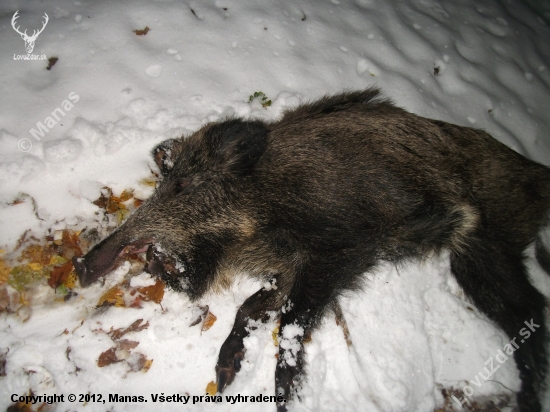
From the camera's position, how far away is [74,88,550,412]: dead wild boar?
2.12 metres

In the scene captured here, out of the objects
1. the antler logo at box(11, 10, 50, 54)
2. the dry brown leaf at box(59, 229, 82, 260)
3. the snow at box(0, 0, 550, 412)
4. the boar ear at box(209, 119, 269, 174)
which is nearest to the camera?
the boar ear at box(209, 119, 269, 174)

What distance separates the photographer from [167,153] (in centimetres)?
253

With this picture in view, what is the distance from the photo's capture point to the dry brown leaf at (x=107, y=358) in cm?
224

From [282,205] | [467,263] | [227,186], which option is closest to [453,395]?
[467,263]

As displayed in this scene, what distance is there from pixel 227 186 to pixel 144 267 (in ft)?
3.12

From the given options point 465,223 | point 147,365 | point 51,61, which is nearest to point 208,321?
point 147,365

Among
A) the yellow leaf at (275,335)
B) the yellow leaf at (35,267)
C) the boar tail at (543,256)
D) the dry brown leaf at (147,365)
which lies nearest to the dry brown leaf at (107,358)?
the dry brown leaf at (147,365)

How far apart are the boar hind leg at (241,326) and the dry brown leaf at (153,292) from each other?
2.02ft

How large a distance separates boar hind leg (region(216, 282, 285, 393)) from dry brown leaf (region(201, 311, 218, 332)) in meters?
0.19

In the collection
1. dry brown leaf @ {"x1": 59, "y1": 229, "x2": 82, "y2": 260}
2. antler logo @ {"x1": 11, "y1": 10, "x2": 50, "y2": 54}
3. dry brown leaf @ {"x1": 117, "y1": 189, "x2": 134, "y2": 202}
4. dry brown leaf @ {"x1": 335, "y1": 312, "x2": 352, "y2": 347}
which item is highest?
antler logo @ {"x1": 11, "y1": 10, "x2": 50, "y2": 54}

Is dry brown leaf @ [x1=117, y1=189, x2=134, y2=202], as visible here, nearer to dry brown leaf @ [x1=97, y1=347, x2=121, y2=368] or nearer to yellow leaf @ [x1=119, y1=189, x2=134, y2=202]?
yellow leaf @ [x1=119, y1=189, x2=134, y2=202]

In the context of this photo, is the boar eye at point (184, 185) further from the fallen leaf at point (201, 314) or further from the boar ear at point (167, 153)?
the fallen leaf at point (201, 314)

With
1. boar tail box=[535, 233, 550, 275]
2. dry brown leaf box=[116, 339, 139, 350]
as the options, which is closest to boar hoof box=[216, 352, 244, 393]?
dry brown leaf box=[116, 339, 139, 350]

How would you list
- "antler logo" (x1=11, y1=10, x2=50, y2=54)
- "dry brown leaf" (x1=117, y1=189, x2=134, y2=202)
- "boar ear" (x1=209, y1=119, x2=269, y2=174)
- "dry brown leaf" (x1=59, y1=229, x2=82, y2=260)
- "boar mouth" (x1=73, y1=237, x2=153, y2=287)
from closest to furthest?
1. "boar mouth" (x1=73, y1=237, x2=153, y2=287)
2. "boar ear" (x1=209, y1=119, x2=269, y2=174)
3. "dry brown leaf" (x1=59, y1=229, x2=82, y2=260)
4. "dry brown leaf" (x1=117, y1=189, x2=134, y2=202)
5. "antler logo" (x1=11, y1=10, x2=50, y2=54)
